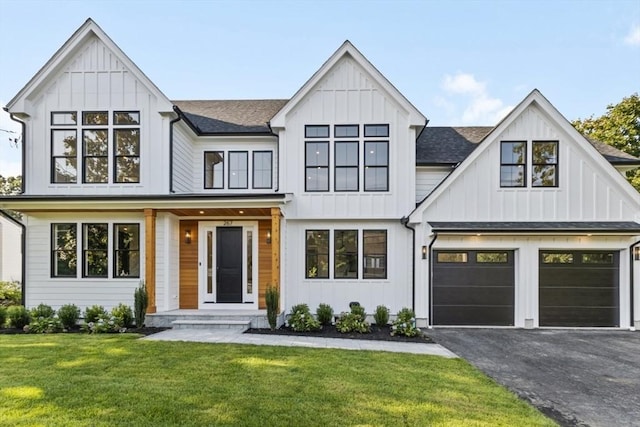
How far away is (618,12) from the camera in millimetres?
15297

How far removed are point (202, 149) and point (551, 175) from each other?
10719mm

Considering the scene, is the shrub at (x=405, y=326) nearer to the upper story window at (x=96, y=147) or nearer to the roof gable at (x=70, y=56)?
the upper story window at (x=96, y=147)

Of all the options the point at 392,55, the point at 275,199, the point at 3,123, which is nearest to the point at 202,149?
the point at 275,199

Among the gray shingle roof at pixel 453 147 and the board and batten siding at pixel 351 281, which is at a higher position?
the gray shingle roof at pixel 453 147

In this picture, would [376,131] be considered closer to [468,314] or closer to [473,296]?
[473,296]

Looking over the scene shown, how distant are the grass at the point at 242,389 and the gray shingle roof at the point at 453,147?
6.63 m

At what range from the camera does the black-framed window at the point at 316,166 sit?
1055 cm

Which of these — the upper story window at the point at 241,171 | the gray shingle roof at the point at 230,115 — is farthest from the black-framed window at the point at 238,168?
the gray shingle roof at the point at 230,115

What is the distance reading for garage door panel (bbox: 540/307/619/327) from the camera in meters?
9.89

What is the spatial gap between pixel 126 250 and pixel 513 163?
37.5 feet

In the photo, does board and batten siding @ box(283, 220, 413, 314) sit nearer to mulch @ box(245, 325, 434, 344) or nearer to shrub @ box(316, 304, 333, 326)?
shrub @ box(316, 304, 333, 326)

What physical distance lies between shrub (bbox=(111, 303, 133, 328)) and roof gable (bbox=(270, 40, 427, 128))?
21.0 ft

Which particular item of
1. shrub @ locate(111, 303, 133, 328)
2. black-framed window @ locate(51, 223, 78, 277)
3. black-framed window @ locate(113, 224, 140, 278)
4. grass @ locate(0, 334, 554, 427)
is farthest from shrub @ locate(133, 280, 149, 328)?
black-framed window @ locate(51, 223, 78, 277)

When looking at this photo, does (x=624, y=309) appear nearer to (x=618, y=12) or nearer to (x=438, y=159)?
(x=438, y=159)
